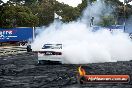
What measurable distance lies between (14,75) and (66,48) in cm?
555

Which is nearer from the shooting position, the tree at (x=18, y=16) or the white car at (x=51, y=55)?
the white car at (x=51, y=55)

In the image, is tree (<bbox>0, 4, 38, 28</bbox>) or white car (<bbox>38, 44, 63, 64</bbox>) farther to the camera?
tree (<bbox>0, 4, 38, 28</bbox>)

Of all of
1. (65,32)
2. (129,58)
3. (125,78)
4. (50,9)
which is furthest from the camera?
(50,9)

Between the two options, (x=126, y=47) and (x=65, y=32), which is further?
(x=65, y=32)

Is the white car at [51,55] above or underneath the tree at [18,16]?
underneath

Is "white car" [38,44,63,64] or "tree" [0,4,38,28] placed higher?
"tree" [0,4,38,28]

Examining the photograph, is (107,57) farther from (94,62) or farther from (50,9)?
(50,9)

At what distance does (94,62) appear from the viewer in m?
22.8

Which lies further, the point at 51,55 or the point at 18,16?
the point at 18,16

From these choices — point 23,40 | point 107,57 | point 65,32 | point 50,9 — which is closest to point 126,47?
point 107,57

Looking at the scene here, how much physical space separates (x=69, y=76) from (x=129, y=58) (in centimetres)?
1078

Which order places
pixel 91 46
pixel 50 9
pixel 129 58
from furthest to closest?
pixel 50 9, pixel 129 58, pixel 91 46

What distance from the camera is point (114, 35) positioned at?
2752 cm

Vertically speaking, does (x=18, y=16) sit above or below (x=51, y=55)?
above
